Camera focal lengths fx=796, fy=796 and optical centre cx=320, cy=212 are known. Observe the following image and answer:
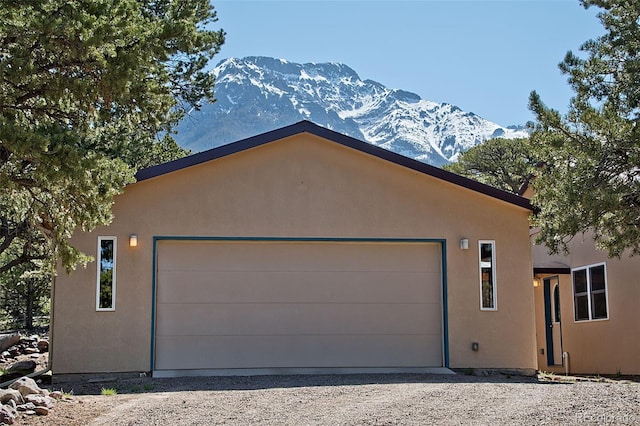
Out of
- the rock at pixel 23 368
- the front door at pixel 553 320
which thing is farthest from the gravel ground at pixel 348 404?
the front door at pixel 553 320

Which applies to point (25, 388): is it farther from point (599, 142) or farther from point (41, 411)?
point (599, 142)

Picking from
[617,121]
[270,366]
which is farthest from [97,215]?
[617,121]

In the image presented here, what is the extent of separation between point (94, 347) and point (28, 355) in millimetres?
7081

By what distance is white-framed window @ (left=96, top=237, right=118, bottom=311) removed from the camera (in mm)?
13070

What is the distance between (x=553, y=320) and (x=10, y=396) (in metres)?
12.9

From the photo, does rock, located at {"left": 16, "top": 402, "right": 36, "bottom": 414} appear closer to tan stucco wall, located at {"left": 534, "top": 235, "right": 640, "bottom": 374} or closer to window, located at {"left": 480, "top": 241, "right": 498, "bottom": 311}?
window, located at {"left": 480, "top": 241, "right": 498, "bottom": 311}

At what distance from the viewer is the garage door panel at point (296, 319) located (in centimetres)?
1331

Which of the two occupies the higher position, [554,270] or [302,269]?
[554,270]

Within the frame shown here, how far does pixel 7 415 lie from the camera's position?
8.33 metres

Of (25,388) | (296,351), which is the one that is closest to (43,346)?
(296,351)

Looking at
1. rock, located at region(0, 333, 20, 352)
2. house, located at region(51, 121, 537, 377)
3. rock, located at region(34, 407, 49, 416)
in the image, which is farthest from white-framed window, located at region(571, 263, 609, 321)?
rock, located at region(0, 333, 20, 352)

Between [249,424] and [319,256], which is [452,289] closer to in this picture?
[319,256]

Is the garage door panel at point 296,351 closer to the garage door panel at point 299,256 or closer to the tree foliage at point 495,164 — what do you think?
the garage door panel at point 299,256

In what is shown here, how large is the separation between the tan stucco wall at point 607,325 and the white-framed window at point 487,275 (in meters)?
2.61
